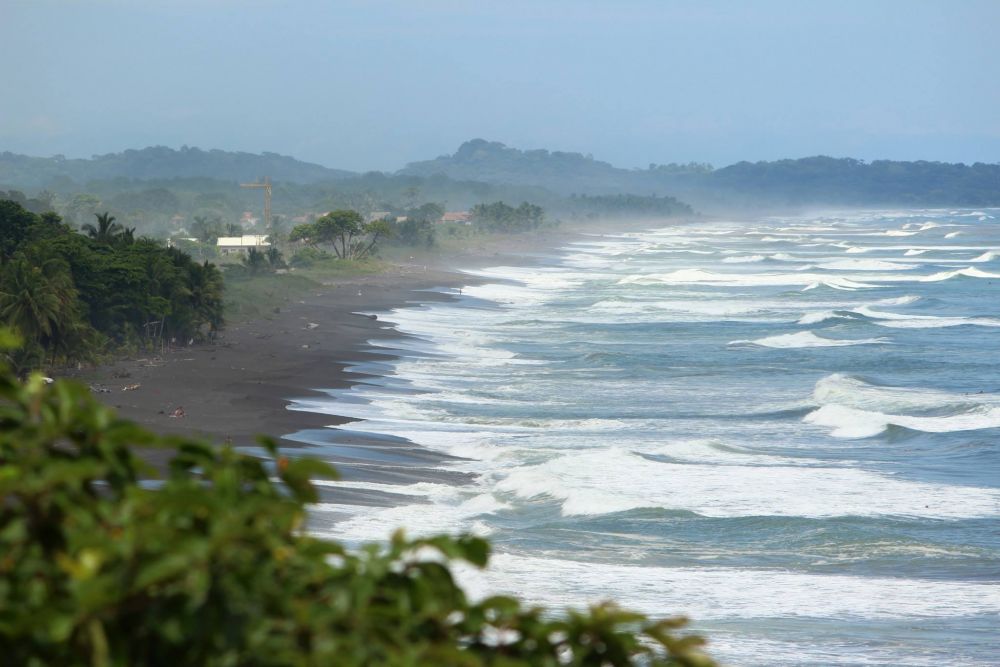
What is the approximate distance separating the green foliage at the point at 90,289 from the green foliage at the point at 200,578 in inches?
1454

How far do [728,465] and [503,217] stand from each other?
147746 mm

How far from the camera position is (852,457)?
→ 32750 millimetres

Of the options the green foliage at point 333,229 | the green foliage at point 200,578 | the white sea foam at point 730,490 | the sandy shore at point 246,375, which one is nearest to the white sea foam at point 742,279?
the green foliage at point 333,229

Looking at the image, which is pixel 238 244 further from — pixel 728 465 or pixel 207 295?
pixel 728 465

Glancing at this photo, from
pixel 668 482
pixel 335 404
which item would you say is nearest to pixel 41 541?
pixel 668 482

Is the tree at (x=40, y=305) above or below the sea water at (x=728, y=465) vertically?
above

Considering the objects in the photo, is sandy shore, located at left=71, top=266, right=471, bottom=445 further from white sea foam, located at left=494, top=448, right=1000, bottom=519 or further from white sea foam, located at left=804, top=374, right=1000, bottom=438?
white sea foam, located at left=804, top=374, right=1000, bottom=438

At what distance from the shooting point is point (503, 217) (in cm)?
17725

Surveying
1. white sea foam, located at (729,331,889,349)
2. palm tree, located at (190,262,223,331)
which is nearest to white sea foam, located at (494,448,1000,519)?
palm tree, located at (190,262,223,331)

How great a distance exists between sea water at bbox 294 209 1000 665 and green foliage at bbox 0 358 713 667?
14.8 meters

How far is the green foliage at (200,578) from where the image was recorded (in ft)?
11.7

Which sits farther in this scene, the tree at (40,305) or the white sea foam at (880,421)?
the tree at (40,305)

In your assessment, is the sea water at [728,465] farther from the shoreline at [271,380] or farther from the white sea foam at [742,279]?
the white sea foam at [742,279]

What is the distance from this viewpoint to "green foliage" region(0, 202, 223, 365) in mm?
40781
